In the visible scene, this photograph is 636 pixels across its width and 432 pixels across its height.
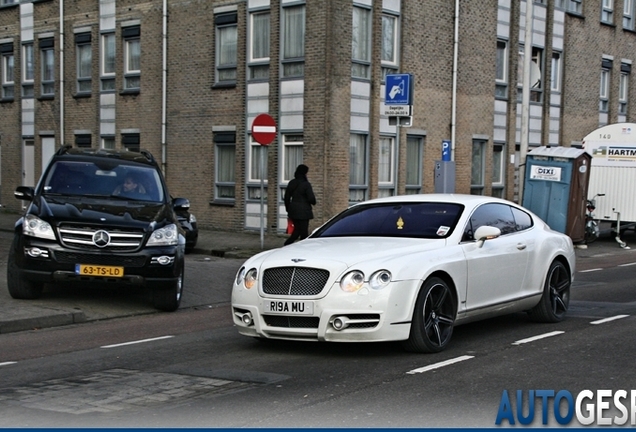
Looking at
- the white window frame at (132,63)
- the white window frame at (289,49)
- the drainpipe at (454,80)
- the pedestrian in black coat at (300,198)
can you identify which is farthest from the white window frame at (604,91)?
the pedestrian in black coat at (300,198)

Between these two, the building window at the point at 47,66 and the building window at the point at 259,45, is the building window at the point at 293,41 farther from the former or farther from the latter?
Answer: the building window at the point at 47,66

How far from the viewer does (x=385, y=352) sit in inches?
372

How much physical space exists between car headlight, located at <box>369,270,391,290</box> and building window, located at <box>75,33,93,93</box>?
25590 millimetres

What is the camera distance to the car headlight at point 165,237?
41.3 feet

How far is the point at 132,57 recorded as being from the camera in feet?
103

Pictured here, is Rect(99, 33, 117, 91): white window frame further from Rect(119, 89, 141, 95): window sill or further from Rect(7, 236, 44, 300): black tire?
Rect(7, 236, 44, 300): black tire

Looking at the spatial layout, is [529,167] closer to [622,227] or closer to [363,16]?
[622,227]

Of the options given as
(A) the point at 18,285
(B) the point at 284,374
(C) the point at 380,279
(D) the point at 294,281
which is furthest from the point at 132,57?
(B) the point at 284,374

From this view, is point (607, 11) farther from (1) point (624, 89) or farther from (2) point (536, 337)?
(2) point (536, 337)

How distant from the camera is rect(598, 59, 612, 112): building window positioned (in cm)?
3709

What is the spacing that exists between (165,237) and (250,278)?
3.53 metres

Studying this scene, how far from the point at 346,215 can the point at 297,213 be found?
9746 mm

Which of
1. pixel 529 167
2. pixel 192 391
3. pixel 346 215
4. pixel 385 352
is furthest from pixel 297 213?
pixel 192 391

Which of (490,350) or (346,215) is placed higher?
(346,215)
